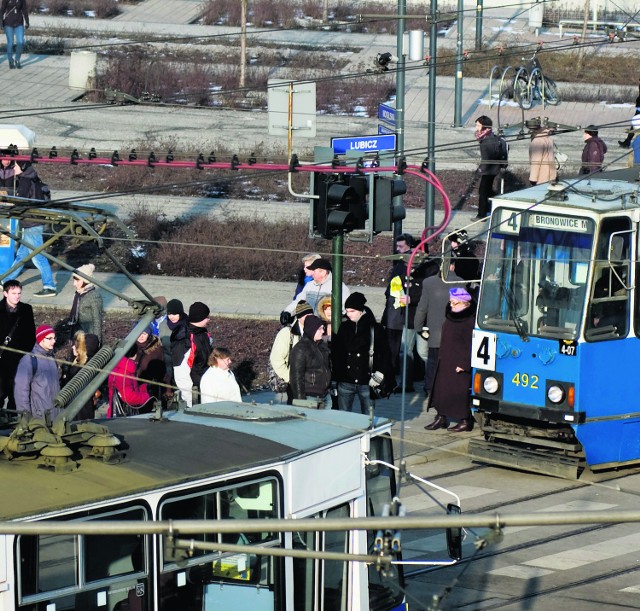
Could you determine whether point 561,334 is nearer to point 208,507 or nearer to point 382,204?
point 382,204

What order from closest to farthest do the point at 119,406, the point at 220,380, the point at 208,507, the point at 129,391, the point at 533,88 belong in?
the point at 208,507 < the point at 220,380 < the point at 129,391 < the point at 119,406 < the point at 533,88

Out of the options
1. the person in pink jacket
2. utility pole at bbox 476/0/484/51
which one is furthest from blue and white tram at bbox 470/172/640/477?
utility pole at bbox 476/0/484/51

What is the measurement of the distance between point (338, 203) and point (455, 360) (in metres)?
1.96

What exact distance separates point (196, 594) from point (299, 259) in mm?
16146

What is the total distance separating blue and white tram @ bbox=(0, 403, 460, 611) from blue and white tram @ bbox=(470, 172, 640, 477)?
566cm

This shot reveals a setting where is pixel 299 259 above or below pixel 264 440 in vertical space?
below

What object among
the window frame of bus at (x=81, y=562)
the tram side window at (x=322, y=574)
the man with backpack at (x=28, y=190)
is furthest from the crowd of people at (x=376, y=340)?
the window frame of bus at (x=81, y=562)

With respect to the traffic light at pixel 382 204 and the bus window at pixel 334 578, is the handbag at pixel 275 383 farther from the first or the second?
the bus window at pixel 334 578

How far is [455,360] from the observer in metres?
15.7

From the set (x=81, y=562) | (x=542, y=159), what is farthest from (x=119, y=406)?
(x=542, y=159)

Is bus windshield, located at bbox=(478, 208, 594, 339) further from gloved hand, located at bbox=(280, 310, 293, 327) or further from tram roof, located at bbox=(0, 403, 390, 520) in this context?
tram roof, located at bbox=(0, 403, 390, 520)

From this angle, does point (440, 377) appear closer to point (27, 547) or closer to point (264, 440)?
point (264, 440)

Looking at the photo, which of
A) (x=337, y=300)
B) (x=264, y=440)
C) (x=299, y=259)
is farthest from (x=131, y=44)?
(x=264, y=440)

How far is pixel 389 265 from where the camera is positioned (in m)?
23.3
